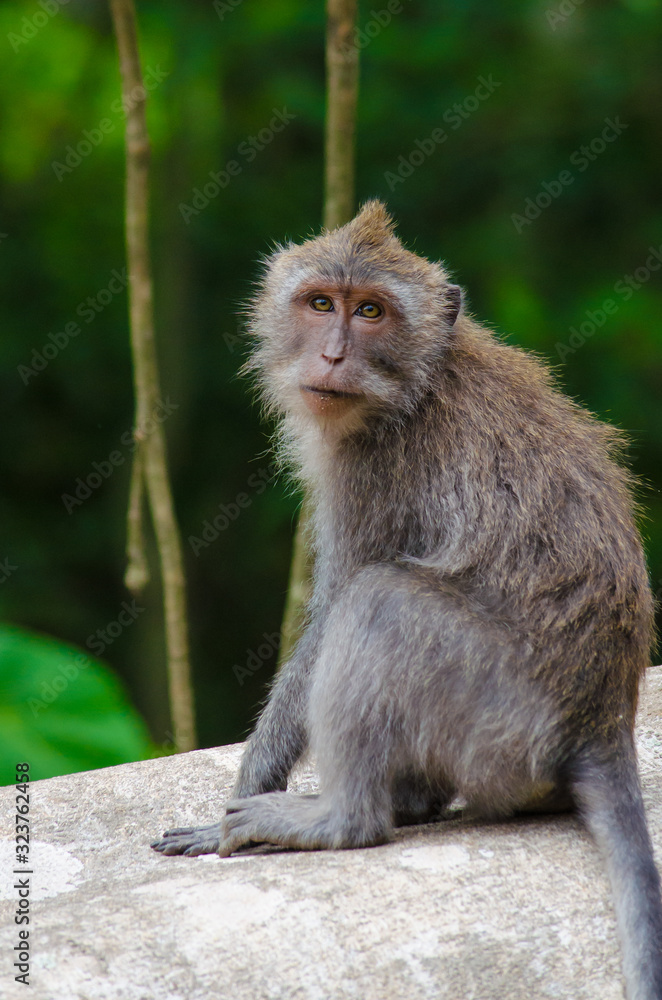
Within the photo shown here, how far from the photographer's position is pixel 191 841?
489 centimetres

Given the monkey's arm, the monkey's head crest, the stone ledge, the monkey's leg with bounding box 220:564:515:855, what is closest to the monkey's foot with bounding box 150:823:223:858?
the stone ledge

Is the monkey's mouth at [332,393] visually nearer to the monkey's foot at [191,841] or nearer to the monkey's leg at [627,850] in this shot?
the monkey's leg at [627,850]

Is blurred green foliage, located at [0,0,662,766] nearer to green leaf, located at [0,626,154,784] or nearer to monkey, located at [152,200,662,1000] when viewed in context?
green leaf, located at [0,626,154,784]

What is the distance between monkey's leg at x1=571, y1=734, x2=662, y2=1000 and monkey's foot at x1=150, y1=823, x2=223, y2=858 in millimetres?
1534

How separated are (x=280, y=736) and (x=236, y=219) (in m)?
6.45

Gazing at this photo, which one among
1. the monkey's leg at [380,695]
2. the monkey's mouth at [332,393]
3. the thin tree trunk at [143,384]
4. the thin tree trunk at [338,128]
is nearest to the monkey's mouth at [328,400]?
the monkey's mouth at [332,393]

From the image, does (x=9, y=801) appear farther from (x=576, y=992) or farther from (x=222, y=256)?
(x=222, y=256)

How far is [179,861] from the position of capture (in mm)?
4770

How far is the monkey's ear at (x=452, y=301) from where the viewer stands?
5.16 m

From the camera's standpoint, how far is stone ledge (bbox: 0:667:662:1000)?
3521mm

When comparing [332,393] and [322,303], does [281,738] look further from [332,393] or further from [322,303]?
[322,303]

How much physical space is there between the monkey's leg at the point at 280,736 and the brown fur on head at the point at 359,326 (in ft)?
3.51

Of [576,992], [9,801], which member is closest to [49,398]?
[9,801]

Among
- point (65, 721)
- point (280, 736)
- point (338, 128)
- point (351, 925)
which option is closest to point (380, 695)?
point (351, 925)
